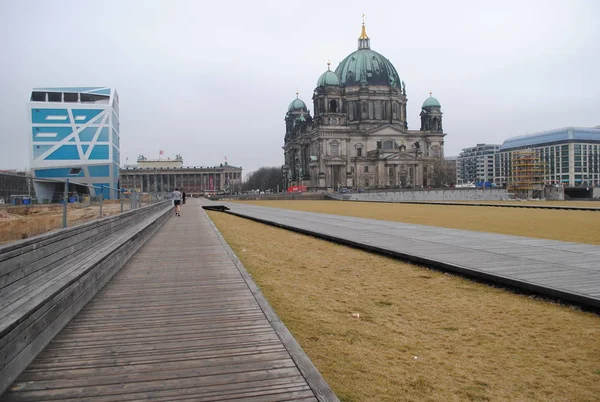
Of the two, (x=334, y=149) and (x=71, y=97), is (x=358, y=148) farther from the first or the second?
(x=71, y=97)

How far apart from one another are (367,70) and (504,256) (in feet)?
352

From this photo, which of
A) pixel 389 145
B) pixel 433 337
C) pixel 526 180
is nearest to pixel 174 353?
pixel 433 337

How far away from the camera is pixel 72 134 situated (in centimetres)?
9131

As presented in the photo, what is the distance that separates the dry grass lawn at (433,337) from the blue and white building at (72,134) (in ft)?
289

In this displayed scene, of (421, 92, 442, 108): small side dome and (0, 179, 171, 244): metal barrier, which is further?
(421, 92, 442, 108): small side dome

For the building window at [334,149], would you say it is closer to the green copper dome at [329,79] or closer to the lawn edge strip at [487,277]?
the green copper dome at [329,79]

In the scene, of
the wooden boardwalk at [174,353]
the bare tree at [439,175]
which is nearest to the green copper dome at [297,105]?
the bare tree at [439,175]

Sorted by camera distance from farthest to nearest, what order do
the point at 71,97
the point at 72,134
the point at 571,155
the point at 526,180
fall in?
the point at 571,155
the point at 526,180
the point at 71,97
the point at 72,134

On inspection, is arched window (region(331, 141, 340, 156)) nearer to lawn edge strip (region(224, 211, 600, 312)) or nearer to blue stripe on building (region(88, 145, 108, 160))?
blue stripe on building (region(88, 145, 108, 160))

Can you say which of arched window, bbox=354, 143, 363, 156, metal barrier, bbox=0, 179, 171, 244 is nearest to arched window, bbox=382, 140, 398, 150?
arched window, bbox=354, 143, 363, 156

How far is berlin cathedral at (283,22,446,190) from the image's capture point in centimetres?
11006

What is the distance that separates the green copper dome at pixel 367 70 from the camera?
4491 inches

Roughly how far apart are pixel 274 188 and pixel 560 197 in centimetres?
8931

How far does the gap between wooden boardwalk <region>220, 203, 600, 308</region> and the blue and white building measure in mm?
82718
